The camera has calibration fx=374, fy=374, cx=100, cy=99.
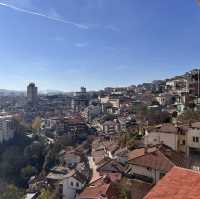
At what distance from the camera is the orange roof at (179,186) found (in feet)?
22.9

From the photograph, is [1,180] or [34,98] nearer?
[1,180]

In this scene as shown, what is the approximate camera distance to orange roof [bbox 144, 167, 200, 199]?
6.98 metres

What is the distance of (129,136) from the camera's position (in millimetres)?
41969

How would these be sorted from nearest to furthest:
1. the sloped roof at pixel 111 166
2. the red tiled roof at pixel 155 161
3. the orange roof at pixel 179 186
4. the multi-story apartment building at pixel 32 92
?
the orange roof at pixel 179 186
the red tiled roof at pixel 155 161
the sloped roof at pixel 111 166
the multi-story apartment building at pixel 32 92

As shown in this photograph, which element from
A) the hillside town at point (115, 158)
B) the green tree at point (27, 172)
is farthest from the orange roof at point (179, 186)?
the green tree at point (27, 172)

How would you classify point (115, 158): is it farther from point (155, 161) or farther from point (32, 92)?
point (32, 92)

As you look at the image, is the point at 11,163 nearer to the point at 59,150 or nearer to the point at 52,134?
the point at 59,150

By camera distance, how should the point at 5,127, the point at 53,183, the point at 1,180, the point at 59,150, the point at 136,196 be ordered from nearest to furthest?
the point at 136,196 < the point at 53,183 < the point at 1,180 < the point at 59,150 < the point at 5,127

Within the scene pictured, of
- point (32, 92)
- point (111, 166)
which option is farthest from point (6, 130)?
point (32, 92)

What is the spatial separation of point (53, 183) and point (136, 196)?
21.3 metres

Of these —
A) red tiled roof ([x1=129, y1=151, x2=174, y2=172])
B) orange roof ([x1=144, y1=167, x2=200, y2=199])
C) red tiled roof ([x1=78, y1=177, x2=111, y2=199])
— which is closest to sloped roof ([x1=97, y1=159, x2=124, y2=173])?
red tiled roof ([x1=78, y1=177, x2=111, y2=199])

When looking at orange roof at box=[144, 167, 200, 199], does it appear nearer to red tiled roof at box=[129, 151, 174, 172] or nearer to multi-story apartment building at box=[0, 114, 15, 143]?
red tiled roof at box=[129, 151, 174, 172]

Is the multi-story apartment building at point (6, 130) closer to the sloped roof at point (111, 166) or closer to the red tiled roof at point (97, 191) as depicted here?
the sloped roof at point (111, 166)

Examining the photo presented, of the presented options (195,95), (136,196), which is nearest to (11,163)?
(195,95)
